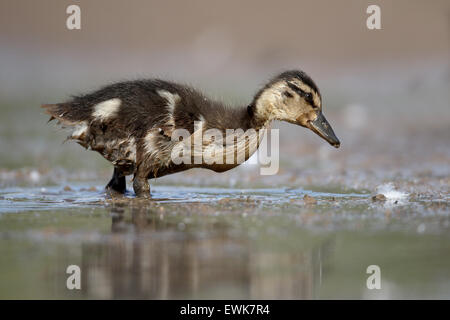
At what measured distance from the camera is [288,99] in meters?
7.57

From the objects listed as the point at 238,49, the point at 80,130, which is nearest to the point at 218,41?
the point at 238,49

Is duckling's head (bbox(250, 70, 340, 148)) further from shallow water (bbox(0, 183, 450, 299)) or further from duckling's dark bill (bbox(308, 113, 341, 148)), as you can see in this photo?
shallow water (bbox(0, 183, 450, 299))

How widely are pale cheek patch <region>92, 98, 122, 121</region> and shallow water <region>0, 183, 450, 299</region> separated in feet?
2.70

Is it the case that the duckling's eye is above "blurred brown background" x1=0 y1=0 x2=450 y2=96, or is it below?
below

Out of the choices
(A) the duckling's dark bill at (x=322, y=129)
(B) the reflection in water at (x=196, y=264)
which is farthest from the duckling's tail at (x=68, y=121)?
(A) the duckling's dark bill at (x=322, y=129)

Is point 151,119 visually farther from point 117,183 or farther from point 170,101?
point 117,183

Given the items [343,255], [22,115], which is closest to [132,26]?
[22,115]

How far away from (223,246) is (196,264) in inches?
20.1

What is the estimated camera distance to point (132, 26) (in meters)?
17.8

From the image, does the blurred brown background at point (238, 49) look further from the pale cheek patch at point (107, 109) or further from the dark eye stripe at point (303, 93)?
the pale cheek patch at point (107, 109)

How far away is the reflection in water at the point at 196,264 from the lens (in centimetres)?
424

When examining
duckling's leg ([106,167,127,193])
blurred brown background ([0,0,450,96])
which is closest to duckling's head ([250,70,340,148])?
duckling's leg ([106,167,127,193])

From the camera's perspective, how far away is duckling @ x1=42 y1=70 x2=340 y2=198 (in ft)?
23.0

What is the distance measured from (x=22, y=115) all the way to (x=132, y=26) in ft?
16.0
